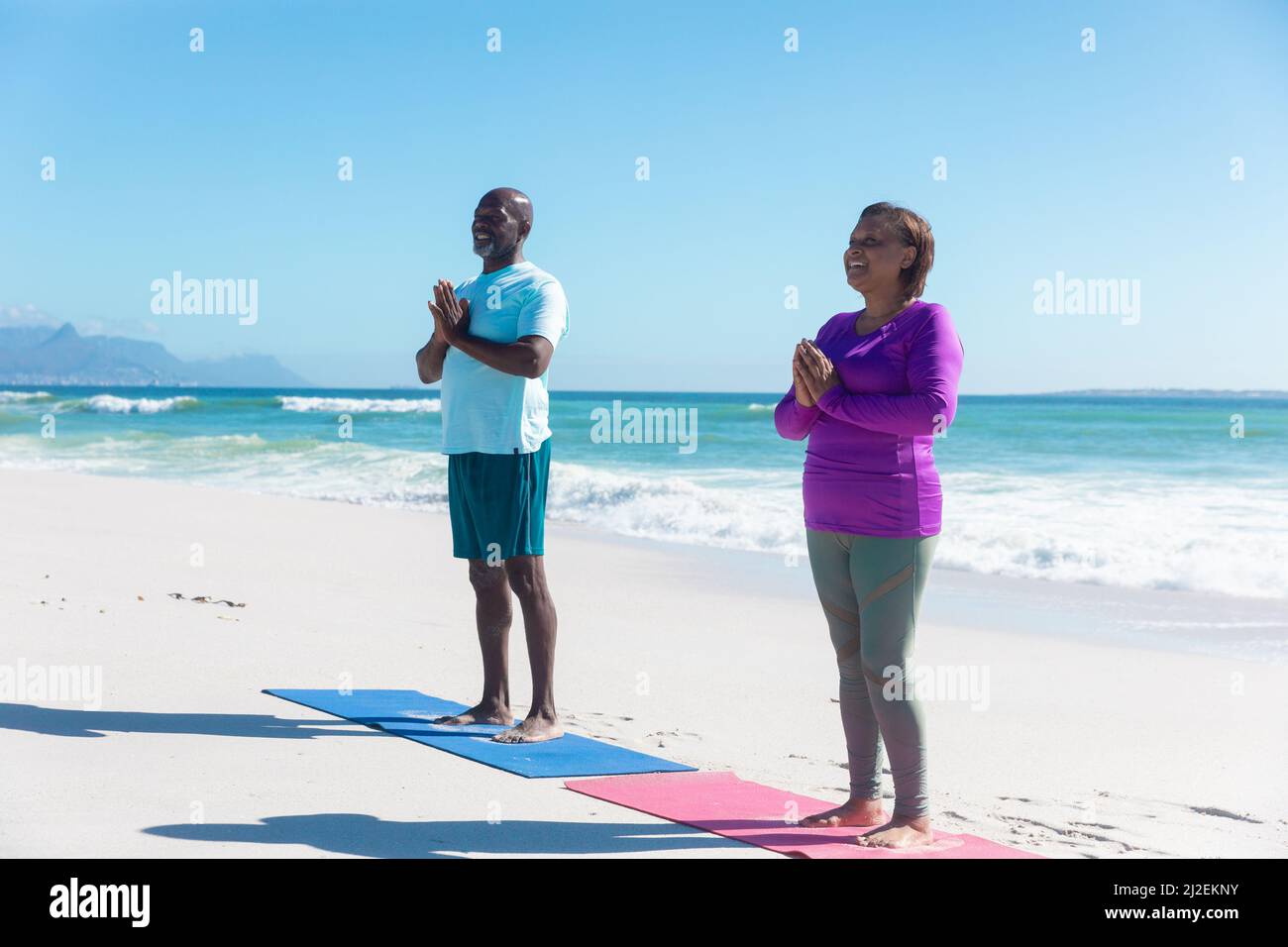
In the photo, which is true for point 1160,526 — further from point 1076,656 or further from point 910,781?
point 910,781

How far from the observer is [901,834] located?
357 cm

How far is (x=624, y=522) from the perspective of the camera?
15.6m

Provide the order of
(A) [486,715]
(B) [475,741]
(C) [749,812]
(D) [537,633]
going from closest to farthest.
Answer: (C) [749,812] → (B) [475,741] → (D) [537,633] → (A) [486,715]

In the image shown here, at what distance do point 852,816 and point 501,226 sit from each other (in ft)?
8.13

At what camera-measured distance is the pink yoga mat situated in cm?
355

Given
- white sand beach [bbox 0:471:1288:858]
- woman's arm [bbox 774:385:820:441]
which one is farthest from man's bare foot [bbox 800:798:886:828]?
woman's arm [bbox 774:385:820:441]

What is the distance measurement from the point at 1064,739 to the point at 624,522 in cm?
1036

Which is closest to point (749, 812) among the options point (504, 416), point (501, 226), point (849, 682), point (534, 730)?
point (849, 682)

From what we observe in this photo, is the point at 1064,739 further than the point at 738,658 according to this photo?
No

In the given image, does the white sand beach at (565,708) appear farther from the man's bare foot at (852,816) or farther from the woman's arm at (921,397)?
the woman's arm at (921,397)
